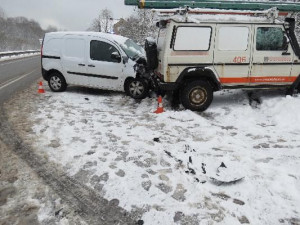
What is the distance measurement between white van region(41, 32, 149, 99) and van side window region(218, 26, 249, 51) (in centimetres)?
266

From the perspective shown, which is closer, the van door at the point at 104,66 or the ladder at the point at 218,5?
the ladder at the point at 218,5

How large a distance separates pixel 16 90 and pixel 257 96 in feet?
26.1

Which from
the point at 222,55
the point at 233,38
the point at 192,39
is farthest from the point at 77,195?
the point at 233,38

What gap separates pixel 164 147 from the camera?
18.2 feet

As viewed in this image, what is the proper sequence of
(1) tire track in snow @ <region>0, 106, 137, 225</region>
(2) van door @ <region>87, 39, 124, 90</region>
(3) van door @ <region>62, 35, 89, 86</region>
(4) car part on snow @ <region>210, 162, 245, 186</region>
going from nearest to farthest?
(1) tire track in snow @ <region>0, 106, 137, 225</region>, (4) car part on snow @ <region>210, 162, 245, 186</region>, (2) van door @ <region>87, 39, 124, 90</region>, (3) van door @ <region>62, 35, 89, 86</region>

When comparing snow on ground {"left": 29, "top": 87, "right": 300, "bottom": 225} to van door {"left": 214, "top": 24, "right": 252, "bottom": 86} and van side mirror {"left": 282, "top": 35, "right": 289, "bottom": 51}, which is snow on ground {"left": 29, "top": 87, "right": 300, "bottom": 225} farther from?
van side mirror {"left": 282, "top": 35, "right": 289, "bottom": 51}

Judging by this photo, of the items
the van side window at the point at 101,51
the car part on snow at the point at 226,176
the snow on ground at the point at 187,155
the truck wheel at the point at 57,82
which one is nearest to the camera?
the snow on ground at the point at 187,155

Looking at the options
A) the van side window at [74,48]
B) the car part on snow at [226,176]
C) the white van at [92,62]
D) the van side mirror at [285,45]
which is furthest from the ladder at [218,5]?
the car part on snow at [226,176]

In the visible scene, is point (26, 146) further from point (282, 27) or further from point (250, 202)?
point (282, 27)

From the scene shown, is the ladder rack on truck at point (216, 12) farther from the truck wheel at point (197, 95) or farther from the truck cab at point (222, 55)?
the truck wheel at point (197, 95)

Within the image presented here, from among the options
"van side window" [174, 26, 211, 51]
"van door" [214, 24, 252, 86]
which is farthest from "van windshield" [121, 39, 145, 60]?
"van door" [214, 24, 252, 86]

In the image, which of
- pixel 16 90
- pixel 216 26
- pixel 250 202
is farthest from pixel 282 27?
pixel 16 90

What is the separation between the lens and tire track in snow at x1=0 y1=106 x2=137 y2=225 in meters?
3.65

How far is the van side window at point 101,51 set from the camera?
9474 millimetres
